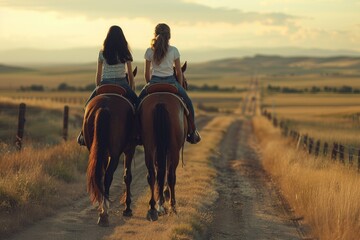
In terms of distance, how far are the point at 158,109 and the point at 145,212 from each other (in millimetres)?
1939

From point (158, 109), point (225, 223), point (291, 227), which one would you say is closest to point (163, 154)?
point (158, 109)

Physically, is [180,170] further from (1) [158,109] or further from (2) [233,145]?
(2) [233,145]

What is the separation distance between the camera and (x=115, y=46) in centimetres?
1052

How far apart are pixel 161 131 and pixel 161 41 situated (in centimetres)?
153

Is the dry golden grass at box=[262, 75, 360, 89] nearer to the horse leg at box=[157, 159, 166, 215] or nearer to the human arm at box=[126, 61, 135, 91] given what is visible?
the human arm at box=[126, 61, 135, 91]

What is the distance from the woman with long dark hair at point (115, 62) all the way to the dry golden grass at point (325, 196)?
3.58 m

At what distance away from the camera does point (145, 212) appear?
1091 centimetres

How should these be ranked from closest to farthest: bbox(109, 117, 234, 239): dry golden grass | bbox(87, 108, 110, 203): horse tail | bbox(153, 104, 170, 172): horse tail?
bbox(109, 117, 234, 239): dry golden grass < bbox(87, 108, 110, 203): horse tail < bbox(153, 104, 170, 172): horse tail

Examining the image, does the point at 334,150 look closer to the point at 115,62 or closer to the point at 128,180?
the point at 128,180

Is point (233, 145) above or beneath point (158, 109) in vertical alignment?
beneath

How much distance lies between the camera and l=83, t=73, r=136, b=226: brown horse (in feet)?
32.1

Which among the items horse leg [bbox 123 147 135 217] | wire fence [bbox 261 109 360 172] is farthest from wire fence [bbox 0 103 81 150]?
wire fence [bbox 261 109 360 172]

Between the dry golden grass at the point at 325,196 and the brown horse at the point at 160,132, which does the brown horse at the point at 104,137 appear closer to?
the brown horse at the point at 160,132

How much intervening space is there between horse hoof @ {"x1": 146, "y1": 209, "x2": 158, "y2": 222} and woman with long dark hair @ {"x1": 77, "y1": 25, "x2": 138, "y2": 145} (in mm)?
1759
